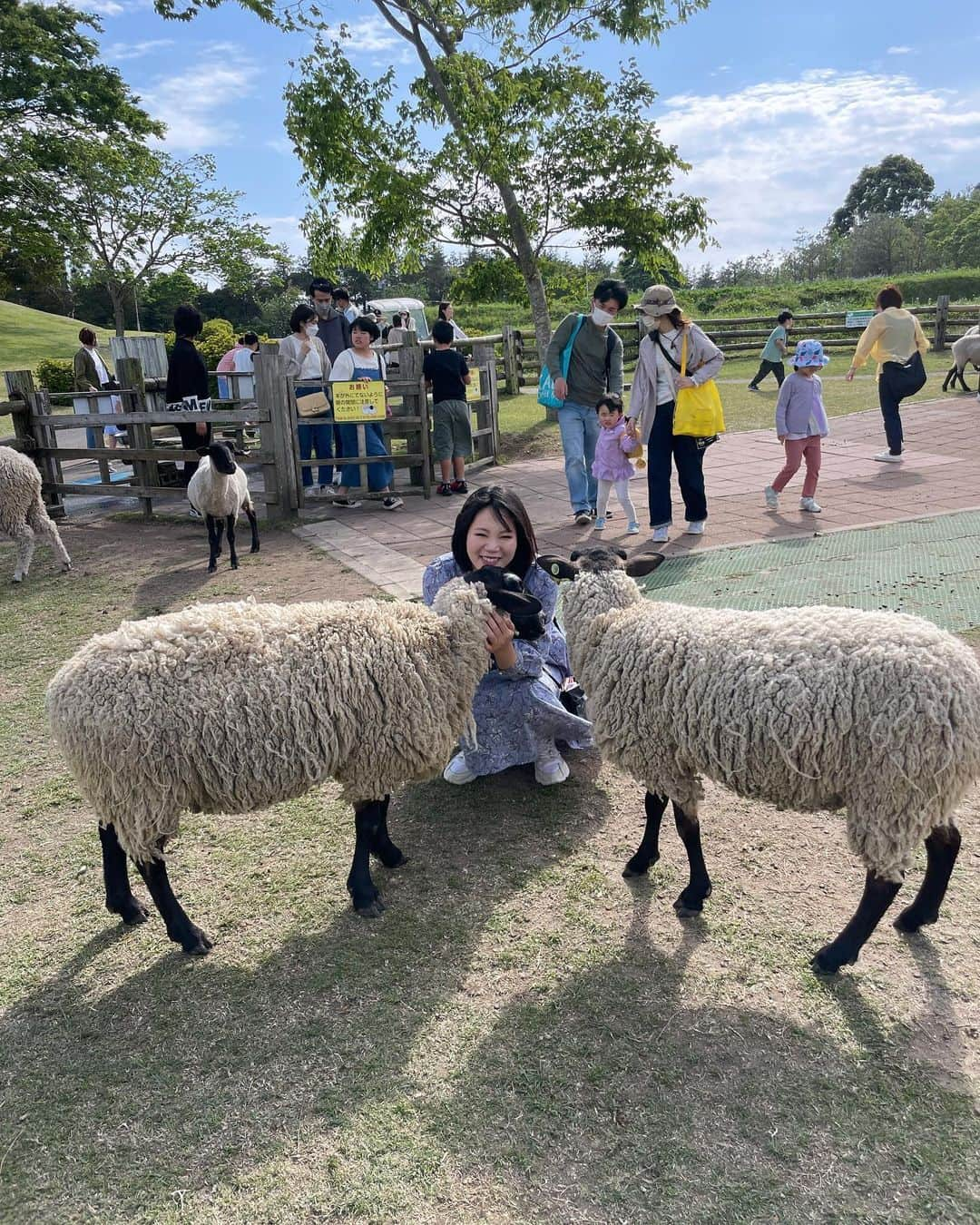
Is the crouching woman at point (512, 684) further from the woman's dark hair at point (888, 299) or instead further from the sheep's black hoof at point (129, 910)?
the woman's dark hair at point (888, 299)

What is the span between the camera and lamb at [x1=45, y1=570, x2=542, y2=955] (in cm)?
274

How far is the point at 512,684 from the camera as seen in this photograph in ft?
12.2

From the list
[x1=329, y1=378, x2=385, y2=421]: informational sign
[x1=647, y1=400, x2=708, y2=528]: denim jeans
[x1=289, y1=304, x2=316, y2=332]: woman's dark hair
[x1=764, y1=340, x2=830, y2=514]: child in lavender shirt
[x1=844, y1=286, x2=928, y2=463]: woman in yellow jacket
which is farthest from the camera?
[x1=844, y1=286, x2=928, y2=463]: woman in yellow jacket

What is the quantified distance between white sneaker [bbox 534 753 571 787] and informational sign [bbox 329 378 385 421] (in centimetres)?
615

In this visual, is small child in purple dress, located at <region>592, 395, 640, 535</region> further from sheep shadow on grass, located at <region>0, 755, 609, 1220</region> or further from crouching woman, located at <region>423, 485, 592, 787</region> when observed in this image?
sheep shadow on grass, located at <region>0, 755, 609, 1220</region>

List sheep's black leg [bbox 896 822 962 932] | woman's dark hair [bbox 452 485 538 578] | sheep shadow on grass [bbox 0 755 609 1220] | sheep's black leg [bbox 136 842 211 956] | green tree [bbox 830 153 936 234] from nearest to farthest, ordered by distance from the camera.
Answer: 1. sheep shadow on grass [bbox 0 755 609 1220]
2. sheep's black leg [bbox 896 822 962 932]
3. sheep's black leg [bbox 136 842 211 956]
4. woman's dark hair [bbox 452 485 538 578]
5. green tree [bbox 830 153 936 234]

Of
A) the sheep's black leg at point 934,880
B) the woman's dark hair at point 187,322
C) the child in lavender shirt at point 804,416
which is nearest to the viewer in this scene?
the sheep's black leg at point 934,880

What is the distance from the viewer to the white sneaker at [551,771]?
3.78 metres

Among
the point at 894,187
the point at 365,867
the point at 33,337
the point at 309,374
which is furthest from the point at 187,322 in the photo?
the point at 894,187

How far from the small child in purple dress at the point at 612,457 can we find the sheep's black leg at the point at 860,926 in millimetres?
5159

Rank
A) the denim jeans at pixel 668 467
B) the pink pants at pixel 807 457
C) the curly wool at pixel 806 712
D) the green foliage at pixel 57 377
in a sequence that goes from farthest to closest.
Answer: the green foliage at pixel 57 377 → the pink pants at pixel 807 457 → the denim jeans at pixel 668 467 → the curly wool at pixel 806 712

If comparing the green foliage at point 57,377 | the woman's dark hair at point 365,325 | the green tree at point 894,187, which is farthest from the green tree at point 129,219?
the green tree at point 894,187

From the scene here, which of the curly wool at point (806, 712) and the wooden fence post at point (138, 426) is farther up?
the wooden fence post at point (138, 426)

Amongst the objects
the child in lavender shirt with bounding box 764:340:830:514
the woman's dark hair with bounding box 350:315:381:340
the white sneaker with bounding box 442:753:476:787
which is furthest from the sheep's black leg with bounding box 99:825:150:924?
the woman's dark hair with bounding box 350:315:381:340
